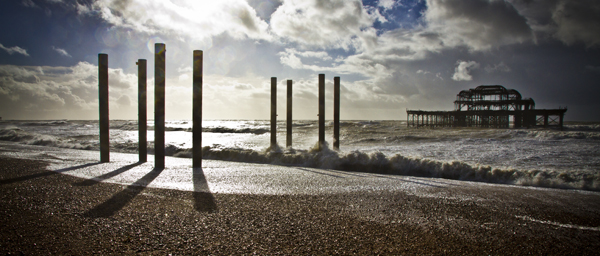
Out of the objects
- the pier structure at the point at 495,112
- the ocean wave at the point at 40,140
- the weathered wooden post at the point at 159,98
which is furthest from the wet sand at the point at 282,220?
the pier structure at the point at 495,112

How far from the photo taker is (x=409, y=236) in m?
2.60

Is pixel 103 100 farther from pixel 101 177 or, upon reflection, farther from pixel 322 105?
pixel 322 105

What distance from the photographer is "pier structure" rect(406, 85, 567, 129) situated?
3597cm

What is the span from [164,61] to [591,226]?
24.5 feet

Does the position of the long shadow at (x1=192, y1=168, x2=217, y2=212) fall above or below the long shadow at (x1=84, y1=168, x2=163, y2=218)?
below

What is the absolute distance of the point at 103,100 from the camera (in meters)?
7.19

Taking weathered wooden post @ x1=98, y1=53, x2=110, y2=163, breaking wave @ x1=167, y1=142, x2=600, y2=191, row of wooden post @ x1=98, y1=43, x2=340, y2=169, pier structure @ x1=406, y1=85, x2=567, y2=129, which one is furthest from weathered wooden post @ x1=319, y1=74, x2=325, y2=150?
pier structure @ x1=406, y1=85, x2=567, y2=129

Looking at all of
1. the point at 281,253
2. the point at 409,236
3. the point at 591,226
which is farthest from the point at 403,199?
the point at 281,253

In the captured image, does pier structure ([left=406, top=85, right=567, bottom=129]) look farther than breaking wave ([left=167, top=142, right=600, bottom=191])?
Yes

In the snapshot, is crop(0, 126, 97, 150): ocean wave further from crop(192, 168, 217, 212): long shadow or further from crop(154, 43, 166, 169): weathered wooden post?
crop(192, 168, 217, 212): long shadow

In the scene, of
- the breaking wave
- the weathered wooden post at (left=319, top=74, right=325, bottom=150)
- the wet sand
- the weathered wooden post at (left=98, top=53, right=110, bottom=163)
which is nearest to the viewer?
the wet sand

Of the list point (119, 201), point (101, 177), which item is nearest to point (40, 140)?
point (101, 177)

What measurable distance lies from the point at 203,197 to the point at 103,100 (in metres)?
5.23

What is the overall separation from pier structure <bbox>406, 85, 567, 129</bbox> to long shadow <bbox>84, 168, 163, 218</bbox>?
1630 inches
